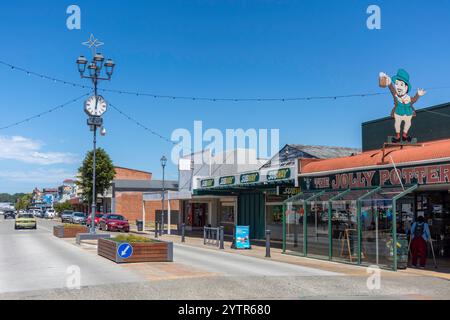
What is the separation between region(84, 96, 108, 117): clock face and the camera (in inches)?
1012

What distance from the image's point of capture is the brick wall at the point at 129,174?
260 feet

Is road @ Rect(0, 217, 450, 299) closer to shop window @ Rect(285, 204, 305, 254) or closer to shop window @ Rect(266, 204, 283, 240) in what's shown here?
shop window @ Rect(285, 204, 305, 254)

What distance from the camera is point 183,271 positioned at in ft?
47.8

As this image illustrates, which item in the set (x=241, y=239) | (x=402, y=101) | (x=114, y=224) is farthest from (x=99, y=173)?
(x=402, y=101)

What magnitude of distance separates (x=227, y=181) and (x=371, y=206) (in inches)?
527

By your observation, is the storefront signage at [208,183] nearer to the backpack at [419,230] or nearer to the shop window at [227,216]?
the shop window at [227,216]

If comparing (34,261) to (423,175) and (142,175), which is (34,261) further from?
(142,175)

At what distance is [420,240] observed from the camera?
17.0 metres

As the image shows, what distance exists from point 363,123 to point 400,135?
20.2 feet

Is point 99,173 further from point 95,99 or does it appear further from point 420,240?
point 420,240

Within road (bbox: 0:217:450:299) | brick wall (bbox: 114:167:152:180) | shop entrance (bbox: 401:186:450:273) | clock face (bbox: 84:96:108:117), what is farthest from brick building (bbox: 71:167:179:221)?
road (bbox: 0:217:450:299)

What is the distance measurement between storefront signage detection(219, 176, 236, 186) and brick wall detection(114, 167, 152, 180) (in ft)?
162
